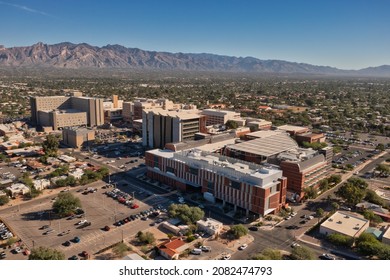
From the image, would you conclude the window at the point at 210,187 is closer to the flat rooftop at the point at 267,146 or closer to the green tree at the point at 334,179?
the flat rooftop at the point at 267,146

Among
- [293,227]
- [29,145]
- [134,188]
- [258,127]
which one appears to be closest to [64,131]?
[29,145]

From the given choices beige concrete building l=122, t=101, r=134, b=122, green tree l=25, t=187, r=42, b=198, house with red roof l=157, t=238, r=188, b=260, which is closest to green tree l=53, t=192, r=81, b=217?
green tree l=25, t=187, r=42, b=198

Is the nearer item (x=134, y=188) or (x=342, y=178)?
(x=134, y=188)

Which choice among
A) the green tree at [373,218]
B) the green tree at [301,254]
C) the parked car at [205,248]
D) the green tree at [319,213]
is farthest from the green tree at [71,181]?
the green tree at [373,218]

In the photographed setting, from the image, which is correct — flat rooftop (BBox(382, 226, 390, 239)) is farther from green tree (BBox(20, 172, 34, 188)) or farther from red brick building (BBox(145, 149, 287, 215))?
green tree (BBox(20, 172, 34, 188))

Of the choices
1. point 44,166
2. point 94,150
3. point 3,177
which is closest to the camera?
point 3,177

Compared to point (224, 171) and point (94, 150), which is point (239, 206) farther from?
point (94, 150)
